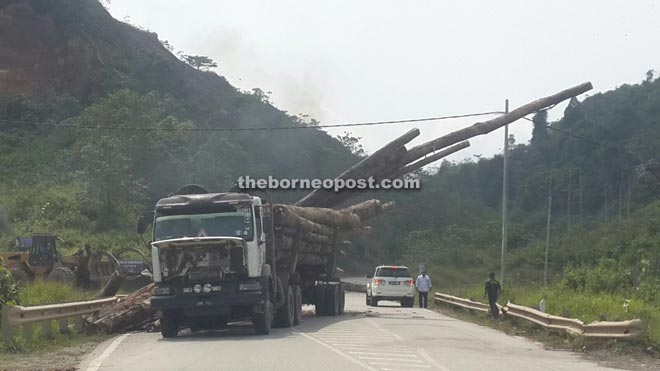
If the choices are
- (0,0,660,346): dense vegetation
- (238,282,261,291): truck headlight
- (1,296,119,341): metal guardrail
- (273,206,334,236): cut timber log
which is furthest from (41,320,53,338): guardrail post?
(0,0,660,346): dense vegetation

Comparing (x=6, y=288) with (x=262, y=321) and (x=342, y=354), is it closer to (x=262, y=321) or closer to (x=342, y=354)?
(x=262, y=321)

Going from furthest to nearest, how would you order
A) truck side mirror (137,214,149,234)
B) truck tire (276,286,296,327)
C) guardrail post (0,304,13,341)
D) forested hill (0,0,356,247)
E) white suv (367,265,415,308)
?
forested hill (0,0,356,247) → white suv (367,265,415,308) → truck tire (276,286,296,327) → truck side mirror (137,214,149,234) → guardrail post (0,304,13,341)

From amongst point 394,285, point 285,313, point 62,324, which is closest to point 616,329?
point 285,313

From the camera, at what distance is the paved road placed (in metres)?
12.8

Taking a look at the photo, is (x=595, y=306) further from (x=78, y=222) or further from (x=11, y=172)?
(x=11, y=172)

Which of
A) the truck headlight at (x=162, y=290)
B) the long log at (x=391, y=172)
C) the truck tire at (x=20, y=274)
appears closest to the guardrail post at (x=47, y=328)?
the truck headlight at (x=162, y=290)

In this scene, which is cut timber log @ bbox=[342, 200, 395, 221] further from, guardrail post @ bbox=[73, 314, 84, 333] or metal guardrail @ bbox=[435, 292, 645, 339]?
guardrail post @ bbox=[73, 314, 84, 333]

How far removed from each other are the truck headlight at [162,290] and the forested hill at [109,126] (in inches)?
1265

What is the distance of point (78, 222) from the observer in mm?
54250

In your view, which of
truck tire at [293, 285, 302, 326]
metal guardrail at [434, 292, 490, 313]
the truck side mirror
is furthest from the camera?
metal guardrail at [434, 292, 490, 313]

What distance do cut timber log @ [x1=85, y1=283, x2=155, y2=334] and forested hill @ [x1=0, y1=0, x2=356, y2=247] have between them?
29181mm

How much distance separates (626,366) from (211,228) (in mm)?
8576

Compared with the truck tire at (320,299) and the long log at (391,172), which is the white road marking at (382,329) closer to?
the truck tire at (320,299)

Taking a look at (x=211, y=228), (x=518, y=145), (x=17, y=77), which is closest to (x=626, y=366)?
(x=211, y=228)
